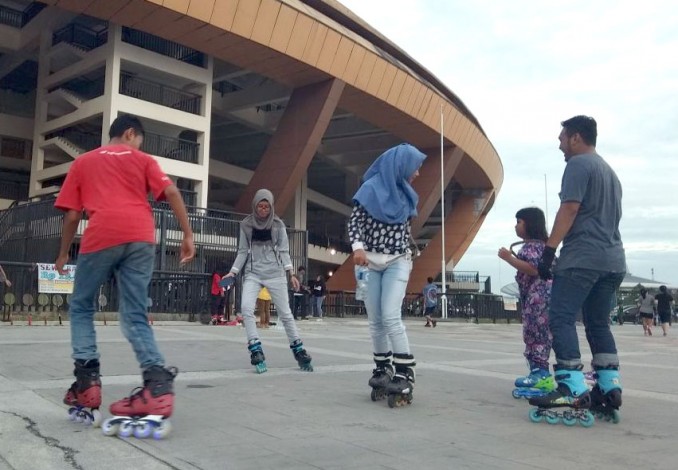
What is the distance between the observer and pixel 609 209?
13.1 feet

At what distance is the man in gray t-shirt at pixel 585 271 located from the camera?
383 centimetres

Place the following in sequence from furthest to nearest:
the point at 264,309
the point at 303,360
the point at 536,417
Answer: the point at 264,309, the point at 303,360, the point at 536,417

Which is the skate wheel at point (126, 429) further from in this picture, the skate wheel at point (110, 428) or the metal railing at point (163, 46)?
the metal railing at point (163, 46)

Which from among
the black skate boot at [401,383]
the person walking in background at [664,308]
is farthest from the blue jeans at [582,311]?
the person walking in background at [664,308]

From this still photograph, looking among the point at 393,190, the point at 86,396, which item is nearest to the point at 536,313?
the point at 393,190

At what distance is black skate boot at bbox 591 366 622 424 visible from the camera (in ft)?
12.5

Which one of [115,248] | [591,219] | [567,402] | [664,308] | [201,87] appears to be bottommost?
[567,402]

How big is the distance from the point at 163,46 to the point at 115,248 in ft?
81.6

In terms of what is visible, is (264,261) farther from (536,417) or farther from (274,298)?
(536,417)

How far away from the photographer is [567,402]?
12.1ft

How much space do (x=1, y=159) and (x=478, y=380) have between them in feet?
103

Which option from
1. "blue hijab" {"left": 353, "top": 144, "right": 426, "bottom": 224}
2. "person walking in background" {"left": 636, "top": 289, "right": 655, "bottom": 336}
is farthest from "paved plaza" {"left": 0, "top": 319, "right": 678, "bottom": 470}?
"person walking in background" {"left": 636, "top": 289, "right": 655, "bottom": 336}

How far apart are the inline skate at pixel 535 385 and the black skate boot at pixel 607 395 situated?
0.57 metres

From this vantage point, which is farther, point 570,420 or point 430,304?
point 430,304
